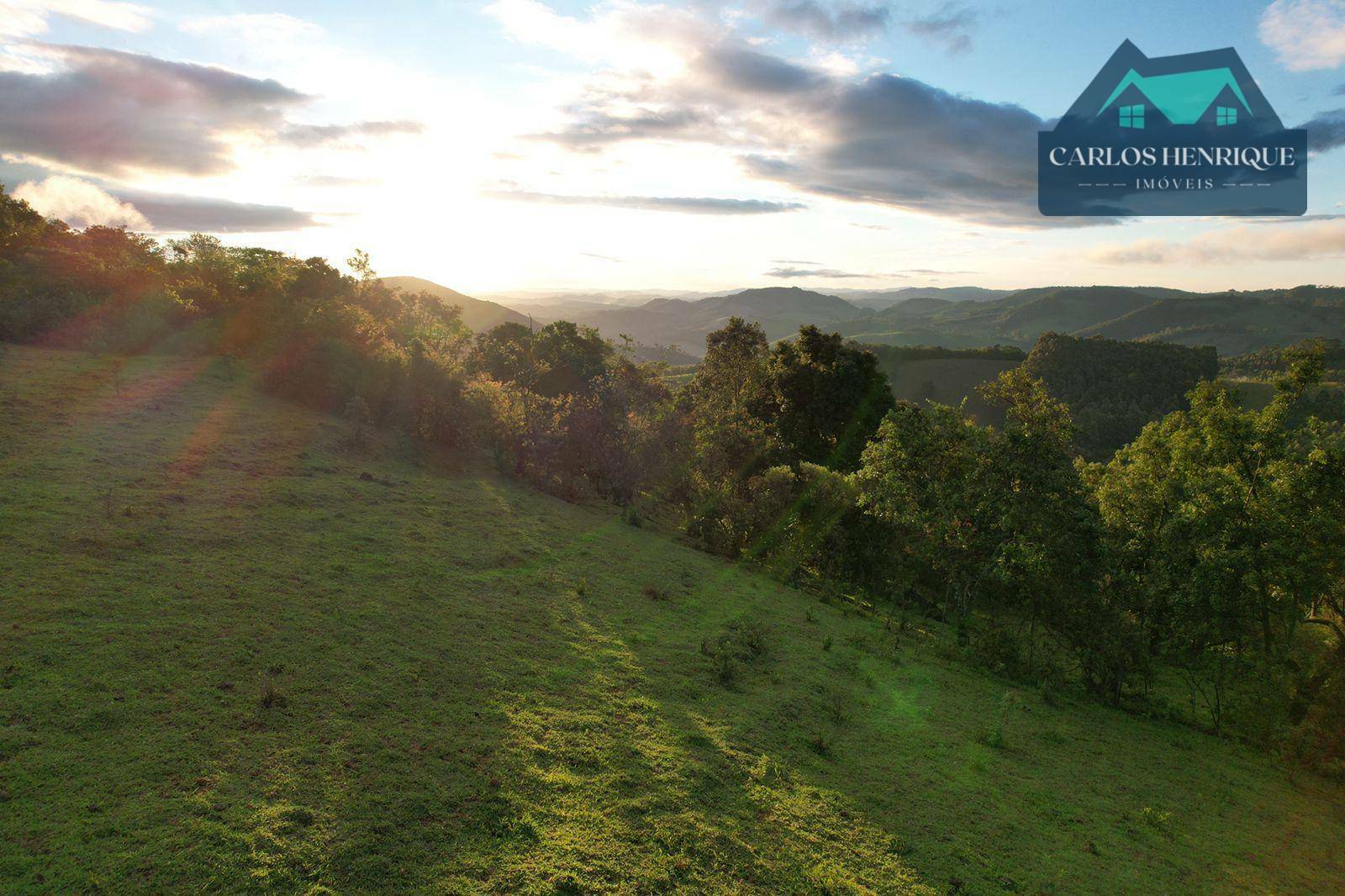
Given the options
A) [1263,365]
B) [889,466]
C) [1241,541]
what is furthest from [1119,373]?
[1241,541]

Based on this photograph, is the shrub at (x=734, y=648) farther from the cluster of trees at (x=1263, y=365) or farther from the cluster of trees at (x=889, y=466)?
the cluster of trees at (x=1263, y=365)

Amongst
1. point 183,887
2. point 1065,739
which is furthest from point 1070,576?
point 183,887

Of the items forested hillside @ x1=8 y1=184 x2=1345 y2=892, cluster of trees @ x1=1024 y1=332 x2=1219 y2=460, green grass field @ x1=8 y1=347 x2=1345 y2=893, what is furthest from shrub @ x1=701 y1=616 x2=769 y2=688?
cluster of trees @ x1=1024 y1=332 x2=1219 y2=460

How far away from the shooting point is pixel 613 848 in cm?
793

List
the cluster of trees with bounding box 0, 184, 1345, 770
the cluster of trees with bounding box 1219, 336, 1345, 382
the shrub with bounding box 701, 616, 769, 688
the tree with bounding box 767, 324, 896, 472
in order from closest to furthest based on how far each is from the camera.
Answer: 1. the shrub with bounding box 701, 616, 769, 688
2. the cluster of trees with bounding box 0, 184, 1345, 770
3. the tree with bounding box 767, 324, 896, 472
4. the cluster of trees with bounding box 1219, 336, 1345, 382

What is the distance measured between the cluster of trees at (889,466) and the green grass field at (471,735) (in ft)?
9.15

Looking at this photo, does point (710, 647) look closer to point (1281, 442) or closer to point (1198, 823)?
point (1198, 823)

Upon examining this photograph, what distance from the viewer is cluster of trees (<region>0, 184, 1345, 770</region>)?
15883 mm

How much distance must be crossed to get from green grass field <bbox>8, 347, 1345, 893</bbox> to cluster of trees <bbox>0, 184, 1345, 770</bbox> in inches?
110

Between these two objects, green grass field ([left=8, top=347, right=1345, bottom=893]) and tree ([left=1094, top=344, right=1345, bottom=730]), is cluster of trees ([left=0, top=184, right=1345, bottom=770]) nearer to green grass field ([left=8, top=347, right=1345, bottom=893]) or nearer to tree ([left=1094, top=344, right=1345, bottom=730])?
tree ([left=1094, top=344, right=1345, bottom=730])

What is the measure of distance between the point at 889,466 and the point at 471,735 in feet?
53.6

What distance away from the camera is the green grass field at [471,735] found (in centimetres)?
715

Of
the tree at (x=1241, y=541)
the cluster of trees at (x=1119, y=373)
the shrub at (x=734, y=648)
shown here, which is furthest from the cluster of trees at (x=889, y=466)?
the cluster of trees at (x=1119, y=373)

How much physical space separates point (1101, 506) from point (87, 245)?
5434cm
